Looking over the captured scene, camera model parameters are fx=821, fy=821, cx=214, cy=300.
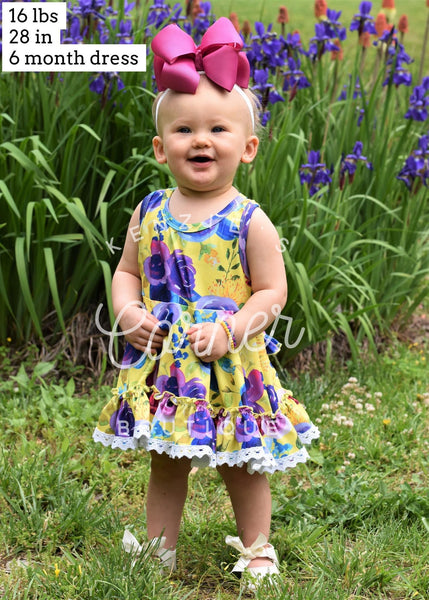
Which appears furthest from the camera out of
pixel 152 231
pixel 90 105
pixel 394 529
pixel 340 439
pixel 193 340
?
pixel 90 105

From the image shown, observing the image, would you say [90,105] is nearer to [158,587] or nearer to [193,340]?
[193,340]

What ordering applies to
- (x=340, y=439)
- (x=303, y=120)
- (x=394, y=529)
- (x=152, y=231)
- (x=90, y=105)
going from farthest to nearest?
(x=303, y=120) < (x=90, y=105) < (x=340, y=439) < (x=394, y=529) < (x=152, y=231)

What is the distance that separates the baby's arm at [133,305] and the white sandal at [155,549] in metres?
0.56

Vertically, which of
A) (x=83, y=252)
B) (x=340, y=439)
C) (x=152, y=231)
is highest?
(x=152, y=231)

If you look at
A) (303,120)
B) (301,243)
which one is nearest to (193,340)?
(301,243)

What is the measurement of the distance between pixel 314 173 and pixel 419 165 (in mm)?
679

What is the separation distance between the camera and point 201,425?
6.93 feet

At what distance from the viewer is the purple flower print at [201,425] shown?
2.11m

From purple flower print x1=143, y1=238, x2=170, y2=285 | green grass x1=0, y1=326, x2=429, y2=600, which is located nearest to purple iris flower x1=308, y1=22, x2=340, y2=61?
green grass x1=0, y1=326, x2=429, y2=600

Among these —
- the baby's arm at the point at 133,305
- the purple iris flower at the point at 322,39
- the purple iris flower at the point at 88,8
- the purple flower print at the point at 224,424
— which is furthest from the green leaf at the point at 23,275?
the purple iris flower at the point at 322,39

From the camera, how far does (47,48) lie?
12.1ft

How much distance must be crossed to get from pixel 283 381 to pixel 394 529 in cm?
123

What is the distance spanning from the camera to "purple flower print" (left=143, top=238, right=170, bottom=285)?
7.31 feet

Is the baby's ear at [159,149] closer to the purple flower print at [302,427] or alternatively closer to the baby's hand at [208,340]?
the baby's hand at [208,340]
